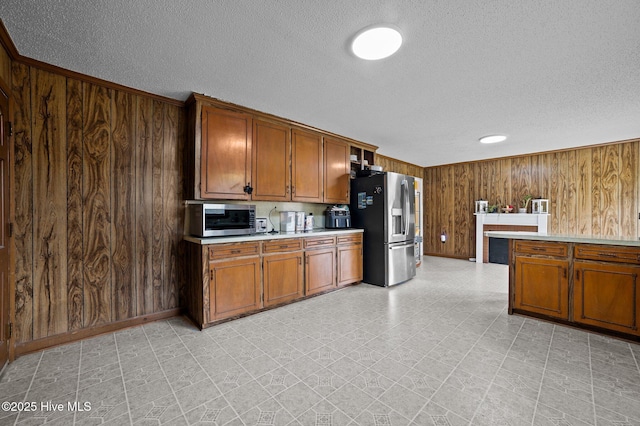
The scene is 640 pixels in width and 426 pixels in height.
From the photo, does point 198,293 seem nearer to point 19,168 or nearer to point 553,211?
point 19,168

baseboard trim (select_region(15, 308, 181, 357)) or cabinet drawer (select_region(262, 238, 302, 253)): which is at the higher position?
cabinet drawer (select_region(262, 238, 302, 253))

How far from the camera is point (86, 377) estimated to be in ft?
6.25

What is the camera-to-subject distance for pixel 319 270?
3.75 meters

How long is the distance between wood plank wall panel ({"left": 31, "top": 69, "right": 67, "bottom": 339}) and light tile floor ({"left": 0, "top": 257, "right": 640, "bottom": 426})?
348mm

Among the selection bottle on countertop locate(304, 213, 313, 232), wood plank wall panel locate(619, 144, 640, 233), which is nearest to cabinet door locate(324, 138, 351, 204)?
bottle on countertop locate(304, 213, 313, 232)

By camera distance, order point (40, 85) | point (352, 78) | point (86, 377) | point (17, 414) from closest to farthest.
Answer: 1. point (17, 414)
2. point (86, 377)
3. point (40, 85)
4. point (352, 78)

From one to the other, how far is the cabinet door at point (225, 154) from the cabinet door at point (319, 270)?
47.9 inches

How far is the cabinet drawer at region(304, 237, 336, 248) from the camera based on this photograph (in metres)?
3.60

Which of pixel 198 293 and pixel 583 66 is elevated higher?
pixel 583 66

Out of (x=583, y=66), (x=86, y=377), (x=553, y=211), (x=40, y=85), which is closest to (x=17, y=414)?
(x=86, y=377)

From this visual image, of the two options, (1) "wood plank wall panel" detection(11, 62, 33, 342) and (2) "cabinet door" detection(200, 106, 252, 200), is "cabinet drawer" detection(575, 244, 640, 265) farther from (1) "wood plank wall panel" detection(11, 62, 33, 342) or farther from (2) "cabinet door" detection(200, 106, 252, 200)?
(1) "wood plank wall panel" detection(11, 62, 33, 342)

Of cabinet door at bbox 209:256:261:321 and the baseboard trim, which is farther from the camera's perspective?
cabinet door at bbox 209:256:261:321

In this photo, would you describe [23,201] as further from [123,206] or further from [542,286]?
[542,286]

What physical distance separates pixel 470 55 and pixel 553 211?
205 inches
